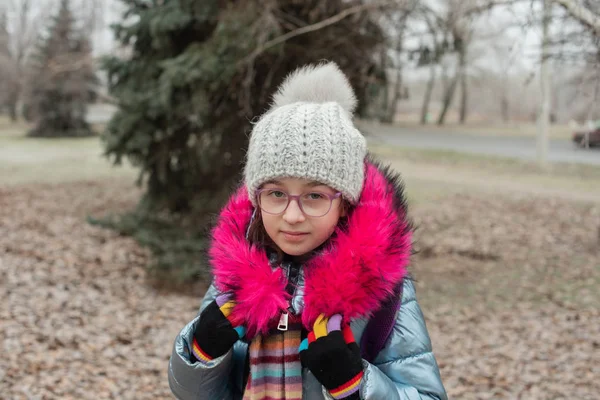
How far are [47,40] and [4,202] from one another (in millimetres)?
18955

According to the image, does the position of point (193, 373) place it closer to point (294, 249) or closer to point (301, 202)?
point (294, 249)

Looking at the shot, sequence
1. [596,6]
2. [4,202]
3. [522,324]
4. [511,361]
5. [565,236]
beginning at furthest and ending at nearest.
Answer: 1. [4,202]
2. [565,236]
3. [522,324]
4. [596,6]
5. [511,361]

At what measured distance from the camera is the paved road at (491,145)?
63.0 feet

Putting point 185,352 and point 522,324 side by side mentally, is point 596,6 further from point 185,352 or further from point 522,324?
point 185,352

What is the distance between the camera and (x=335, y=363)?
63.1 inches

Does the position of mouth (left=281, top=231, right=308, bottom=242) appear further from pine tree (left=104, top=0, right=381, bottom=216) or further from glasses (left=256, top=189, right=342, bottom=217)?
pine tree (left=104, top=0, right=381, bottom=216)

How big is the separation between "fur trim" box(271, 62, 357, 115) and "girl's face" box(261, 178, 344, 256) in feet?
1.07

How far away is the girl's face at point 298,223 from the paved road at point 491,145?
17.9 metres

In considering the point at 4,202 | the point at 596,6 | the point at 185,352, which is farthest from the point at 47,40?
the point at 185,352

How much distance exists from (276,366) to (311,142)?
69 cm

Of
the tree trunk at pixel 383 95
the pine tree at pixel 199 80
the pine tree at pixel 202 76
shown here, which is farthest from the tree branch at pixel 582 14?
the tree trunk at pixel 383 95

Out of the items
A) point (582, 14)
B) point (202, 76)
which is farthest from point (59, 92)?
point (582, 14)

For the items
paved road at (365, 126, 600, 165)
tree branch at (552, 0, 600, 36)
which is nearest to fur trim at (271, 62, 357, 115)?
tree branch at (552, 0, 600, 36)

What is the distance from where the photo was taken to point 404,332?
1775 millimetres
